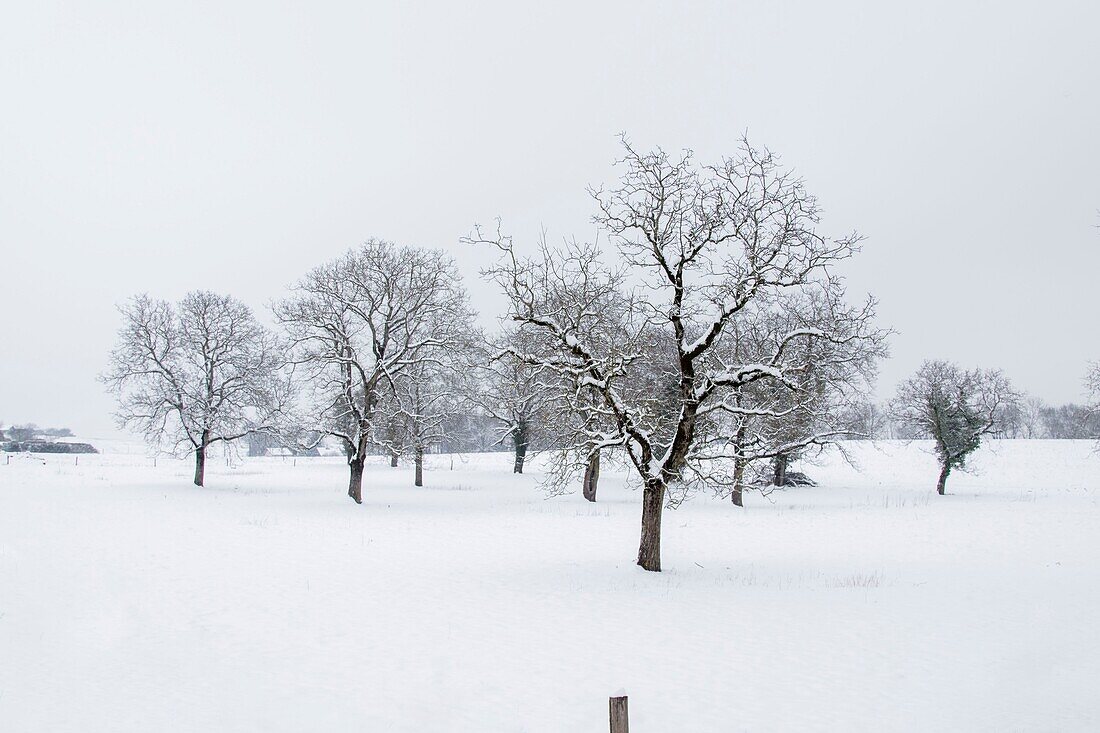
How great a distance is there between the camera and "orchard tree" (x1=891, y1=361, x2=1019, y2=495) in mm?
36781

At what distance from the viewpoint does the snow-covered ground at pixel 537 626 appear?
7727 mm

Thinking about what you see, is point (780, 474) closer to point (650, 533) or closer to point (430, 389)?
point (430, 389)

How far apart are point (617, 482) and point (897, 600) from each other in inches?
1235

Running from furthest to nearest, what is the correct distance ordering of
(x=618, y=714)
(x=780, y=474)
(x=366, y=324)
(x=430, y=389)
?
1. (x=430, y=389)
2. (x=780, y=474)
3. (x=366, y=324)
4. (x=618, y=714)

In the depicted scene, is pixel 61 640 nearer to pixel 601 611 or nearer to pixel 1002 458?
pixel 601 611

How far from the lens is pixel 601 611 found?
11.8 metres

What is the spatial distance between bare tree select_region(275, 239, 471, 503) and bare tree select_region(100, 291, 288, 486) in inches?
202

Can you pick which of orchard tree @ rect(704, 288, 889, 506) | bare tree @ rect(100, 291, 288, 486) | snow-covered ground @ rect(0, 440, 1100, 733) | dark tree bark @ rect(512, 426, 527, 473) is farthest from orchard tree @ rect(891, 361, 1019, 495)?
bare tree @ rect(100, 291, 288, 486)

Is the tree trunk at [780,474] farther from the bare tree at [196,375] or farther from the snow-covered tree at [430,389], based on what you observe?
the bare tree at [196,375]

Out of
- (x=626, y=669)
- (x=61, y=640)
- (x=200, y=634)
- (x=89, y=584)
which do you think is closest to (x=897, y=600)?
(x=626, y=669)

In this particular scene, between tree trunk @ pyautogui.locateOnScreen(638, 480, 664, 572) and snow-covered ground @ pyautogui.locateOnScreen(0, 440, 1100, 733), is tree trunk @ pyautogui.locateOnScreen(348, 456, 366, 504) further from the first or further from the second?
tree trunk @ pyautogui.locateOnScreen(638, 480, 664, 572)

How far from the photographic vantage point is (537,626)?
35.7ft

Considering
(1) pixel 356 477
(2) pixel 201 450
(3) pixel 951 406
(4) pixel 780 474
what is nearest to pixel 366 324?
(1) pixel 356 477

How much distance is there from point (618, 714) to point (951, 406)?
39366 millimetres
